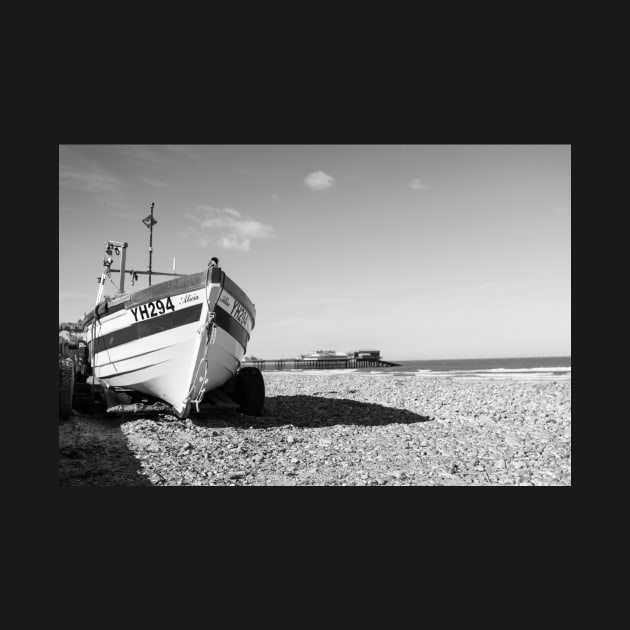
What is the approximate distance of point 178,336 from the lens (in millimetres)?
9516

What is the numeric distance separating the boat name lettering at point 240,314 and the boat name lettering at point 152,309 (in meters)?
1.30

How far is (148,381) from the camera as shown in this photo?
10164 millimetres

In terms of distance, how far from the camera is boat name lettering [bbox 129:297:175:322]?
9523 millimetres

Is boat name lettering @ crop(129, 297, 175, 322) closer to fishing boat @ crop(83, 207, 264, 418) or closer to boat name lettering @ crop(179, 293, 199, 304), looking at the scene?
fishing boat @ crop(83, 207, 264, 418)

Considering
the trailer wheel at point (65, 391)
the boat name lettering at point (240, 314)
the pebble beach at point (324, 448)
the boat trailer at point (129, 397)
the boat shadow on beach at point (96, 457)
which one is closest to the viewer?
the boat shadow on beach at point (96, 457)

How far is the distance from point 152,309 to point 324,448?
4447 millimetres

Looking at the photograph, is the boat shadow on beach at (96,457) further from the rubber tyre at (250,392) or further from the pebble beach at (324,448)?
the rubber tyre at (250,392)

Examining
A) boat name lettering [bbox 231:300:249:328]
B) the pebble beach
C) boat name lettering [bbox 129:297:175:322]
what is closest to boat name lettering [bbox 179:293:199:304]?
boat name lettering [bbox 129:297:175:322]

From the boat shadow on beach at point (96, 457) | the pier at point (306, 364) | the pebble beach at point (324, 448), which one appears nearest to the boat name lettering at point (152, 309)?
the pebble beach at point (324, 448)

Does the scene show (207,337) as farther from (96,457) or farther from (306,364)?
(306,364)

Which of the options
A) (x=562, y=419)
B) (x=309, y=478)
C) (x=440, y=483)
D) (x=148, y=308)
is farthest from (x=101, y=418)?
(x=562, y=419)

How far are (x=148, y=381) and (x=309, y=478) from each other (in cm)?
516

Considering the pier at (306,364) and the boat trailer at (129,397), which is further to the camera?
the pier at (306,364)

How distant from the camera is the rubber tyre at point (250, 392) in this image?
11516mm
